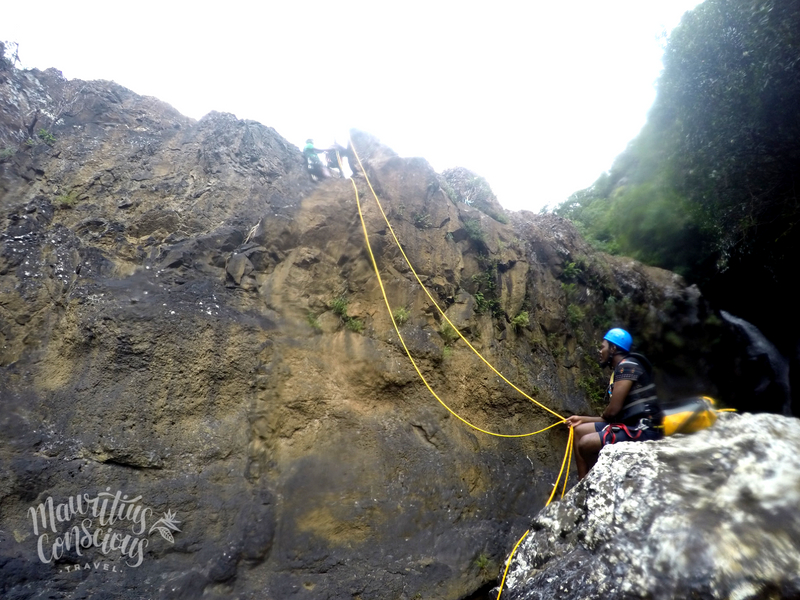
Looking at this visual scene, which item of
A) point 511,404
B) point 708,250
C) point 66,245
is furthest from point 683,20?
point 66,245

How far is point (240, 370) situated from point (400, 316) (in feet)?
7.58

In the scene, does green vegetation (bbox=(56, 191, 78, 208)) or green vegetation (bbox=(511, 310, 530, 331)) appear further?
green vegetation (bbox=(511, 310, 530, 331))

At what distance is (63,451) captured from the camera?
14.5 feet

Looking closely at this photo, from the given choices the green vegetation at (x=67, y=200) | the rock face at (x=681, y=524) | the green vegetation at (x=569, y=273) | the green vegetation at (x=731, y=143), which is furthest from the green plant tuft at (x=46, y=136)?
the green vegetation at (x=731, y=143)

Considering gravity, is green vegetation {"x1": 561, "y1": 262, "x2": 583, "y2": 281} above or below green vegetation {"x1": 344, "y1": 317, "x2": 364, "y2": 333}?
above

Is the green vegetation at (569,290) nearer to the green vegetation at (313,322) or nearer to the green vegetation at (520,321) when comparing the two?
the green vegetation at (520,321)

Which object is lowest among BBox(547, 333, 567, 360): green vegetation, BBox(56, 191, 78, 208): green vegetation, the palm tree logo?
the palm tree logo

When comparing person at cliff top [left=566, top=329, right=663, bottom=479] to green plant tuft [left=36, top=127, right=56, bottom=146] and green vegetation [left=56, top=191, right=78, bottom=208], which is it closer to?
green vegetation [left=56, top=191, right=78, bottom=208]

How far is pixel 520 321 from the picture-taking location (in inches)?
303

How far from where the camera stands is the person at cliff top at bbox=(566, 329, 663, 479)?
4602 millimetres

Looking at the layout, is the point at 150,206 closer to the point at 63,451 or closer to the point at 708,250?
the point at 63,451

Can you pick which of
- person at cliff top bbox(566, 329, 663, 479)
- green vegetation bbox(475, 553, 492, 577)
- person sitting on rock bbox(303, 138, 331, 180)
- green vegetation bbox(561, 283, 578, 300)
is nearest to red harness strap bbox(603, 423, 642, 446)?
person at cliff top bbox(566, 329, 663, 479)
